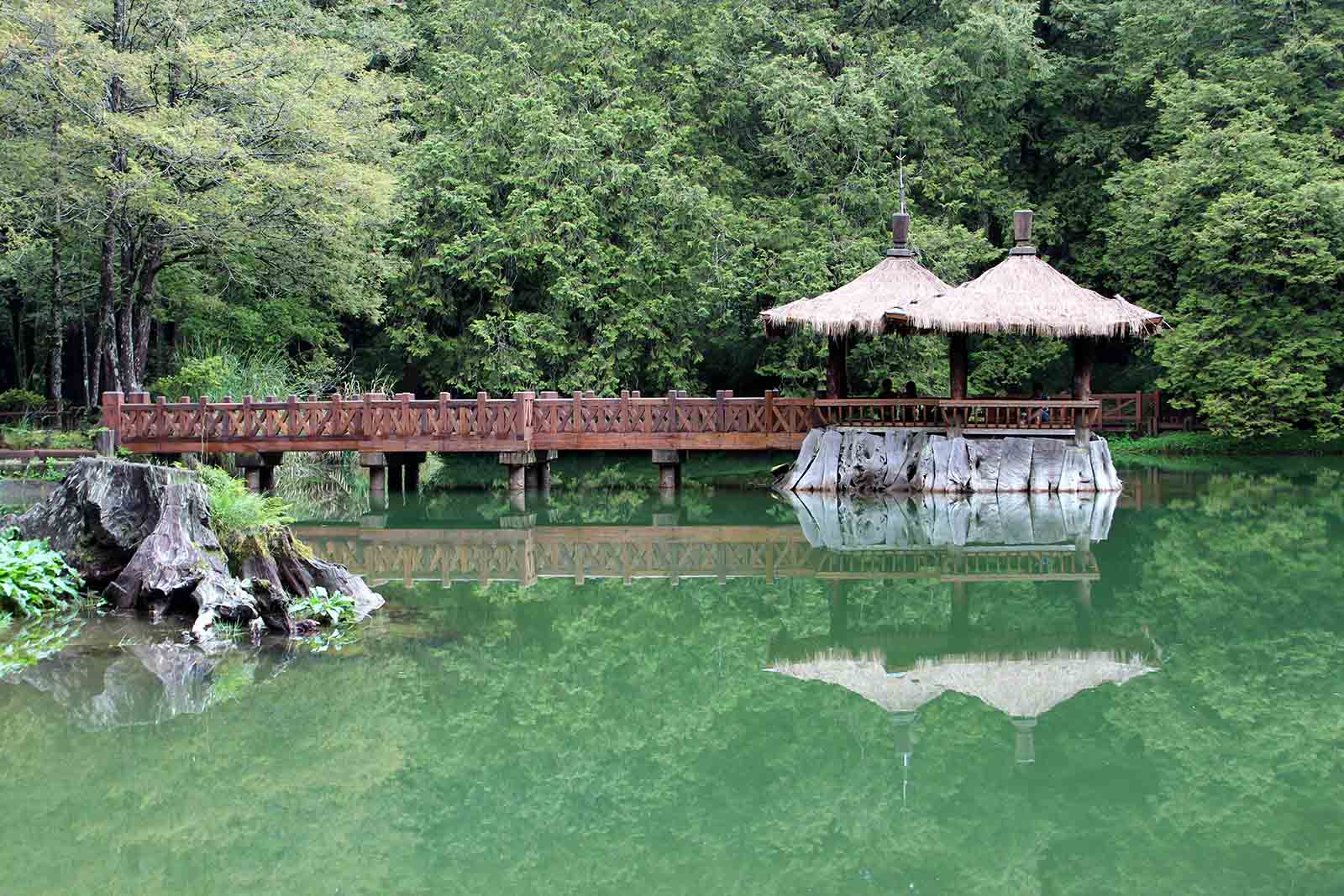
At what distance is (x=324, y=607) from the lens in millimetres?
9805

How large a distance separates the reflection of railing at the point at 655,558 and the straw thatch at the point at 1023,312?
4.45 meters

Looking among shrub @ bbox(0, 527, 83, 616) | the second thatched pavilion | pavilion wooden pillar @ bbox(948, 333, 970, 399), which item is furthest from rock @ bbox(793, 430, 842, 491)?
shrub @ bbox(0, 527, 83, 616)

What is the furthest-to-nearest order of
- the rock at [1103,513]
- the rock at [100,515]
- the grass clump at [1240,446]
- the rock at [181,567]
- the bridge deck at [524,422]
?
1. the grass clump at [1240,446]
2. the bridge deck at [524,422]
3. the rock at [1103,513]
4. the rock at [100,515]
5. the rock at [181,567]

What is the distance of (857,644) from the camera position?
9406mm

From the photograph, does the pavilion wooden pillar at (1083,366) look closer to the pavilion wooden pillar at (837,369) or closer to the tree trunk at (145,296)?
the pavilion wooden pillar at (837,369)

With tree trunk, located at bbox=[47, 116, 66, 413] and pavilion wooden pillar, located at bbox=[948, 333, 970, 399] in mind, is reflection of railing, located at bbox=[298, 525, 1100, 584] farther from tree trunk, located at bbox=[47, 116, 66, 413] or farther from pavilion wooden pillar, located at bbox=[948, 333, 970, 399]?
tree trunk, located at bbox=[47, 116, 66, 413]

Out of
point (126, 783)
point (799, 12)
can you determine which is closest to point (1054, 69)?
point (799, 12)

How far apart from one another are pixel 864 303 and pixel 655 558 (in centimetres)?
719

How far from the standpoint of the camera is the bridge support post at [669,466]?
2050 centimetres

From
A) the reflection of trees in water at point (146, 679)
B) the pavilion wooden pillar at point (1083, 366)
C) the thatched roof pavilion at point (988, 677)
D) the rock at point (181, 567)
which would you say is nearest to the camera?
the reflection of trees in water at point (146, 679)

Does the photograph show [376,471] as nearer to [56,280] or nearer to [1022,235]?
[56,280]

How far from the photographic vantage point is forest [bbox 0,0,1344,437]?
861 inches

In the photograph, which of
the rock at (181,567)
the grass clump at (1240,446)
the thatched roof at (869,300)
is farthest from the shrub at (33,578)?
the grass clump at (1240,446)

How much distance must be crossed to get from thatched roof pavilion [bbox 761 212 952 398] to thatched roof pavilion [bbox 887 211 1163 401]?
0.91ft
